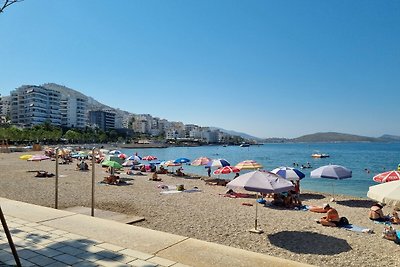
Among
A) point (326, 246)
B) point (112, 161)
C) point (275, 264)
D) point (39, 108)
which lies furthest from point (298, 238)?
point (39, 108)

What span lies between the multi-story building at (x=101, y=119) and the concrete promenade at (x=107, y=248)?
180930 millimetres

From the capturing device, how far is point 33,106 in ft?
446

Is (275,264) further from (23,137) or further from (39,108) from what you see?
(39,108)

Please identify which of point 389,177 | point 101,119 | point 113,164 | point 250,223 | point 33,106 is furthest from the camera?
point 101,119

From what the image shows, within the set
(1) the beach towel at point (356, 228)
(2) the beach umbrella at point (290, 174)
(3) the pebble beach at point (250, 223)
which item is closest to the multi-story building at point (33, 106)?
(3) the pebble beach at point (250, 223)

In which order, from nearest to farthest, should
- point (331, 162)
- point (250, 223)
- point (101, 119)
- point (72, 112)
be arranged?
point (250, 223), point (331, 162), point (72, 112), point (101, 119)

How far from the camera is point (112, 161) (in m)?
22.7

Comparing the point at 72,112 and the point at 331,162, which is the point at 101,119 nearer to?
the point at 72,112

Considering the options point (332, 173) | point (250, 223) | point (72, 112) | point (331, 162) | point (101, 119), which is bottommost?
point (331, 162)

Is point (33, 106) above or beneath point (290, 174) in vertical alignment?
above

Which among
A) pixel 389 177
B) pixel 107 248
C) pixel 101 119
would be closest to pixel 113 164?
pixel 389 177

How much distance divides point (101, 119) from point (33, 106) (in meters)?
53.7

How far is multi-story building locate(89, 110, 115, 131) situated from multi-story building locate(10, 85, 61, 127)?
34143mm

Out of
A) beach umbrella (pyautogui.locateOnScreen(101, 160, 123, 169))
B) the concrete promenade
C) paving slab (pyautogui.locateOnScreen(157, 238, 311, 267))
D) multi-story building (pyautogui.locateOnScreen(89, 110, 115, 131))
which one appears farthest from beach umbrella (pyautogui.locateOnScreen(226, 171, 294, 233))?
multi-story building (pyautogui.locateOnScreen(89, 110, 115, 131))
